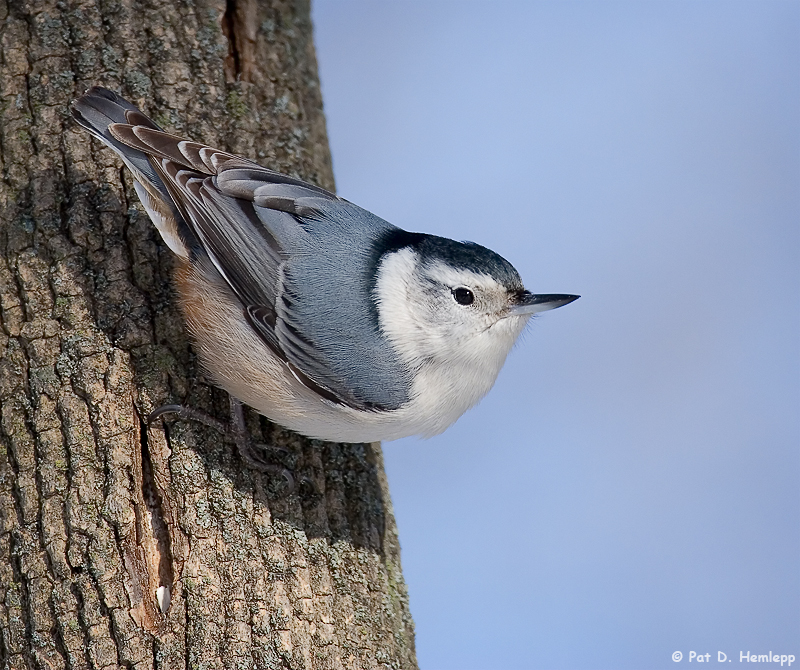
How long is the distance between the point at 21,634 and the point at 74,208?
1.18 m

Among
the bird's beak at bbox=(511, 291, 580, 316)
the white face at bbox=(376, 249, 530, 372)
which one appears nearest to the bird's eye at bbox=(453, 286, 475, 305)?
the white face at bbox=(376, 249, 530, 372)

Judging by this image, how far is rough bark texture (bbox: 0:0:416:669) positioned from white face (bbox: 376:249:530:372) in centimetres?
46

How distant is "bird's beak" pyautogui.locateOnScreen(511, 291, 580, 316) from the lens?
7.65 feet

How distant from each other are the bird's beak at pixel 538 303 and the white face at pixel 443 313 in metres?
0.02

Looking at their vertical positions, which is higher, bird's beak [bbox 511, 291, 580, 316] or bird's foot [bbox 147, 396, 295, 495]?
bird's beak [bbox 511, 291, 580, 316]

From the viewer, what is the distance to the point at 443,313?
237 centimetres

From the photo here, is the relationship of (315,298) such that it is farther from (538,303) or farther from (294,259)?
(538,303)

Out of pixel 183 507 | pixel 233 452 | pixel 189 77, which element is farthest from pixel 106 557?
pixel 189 77

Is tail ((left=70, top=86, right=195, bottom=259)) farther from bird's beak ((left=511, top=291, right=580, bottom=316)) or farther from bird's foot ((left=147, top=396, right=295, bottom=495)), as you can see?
bird's beak ((left=511, top=291, right=580, bottom=316))

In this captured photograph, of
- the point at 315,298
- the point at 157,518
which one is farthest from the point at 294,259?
the point at 157,518

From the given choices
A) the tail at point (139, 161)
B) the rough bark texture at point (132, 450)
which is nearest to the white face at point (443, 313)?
the rough bark texture at point (132, 450)

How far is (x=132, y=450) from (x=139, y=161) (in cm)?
85

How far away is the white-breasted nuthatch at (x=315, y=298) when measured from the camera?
2.30 m

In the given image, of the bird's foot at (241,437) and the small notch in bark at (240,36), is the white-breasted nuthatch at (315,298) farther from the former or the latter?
the small notch in bark at (240,36)
